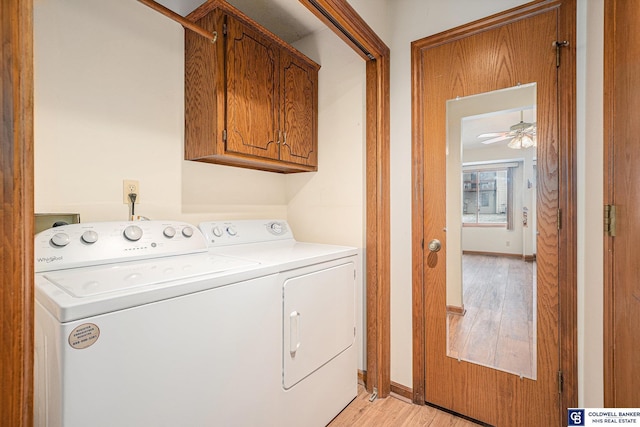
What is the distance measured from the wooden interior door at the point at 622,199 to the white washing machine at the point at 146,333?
119 centimetres

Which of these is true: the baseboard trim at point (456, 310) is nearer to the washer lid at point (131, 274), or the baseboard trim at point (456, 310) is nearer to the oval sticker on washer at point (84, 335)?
the washer lid at point (131, 274)

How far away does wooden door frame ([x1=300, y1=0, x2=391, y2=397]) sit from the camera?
182 cm

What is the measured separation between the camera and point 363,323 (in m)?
1.95

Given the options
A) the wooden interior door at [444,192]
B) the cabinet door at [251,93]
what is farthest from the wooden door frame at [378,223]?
the cabinet door at [251,93]

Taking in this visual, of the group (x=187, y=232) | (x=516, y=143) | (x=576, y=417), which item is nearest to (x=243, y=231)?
(x=187, y=232)

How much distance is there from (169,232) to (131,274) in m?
0.45

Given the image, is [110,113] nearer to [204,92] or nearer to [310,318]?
[204,92]

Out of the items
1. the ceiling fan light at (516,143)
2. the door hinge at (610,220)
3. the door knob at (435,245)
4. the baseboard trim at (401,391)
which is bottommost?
the baseboard trim at (401,391)

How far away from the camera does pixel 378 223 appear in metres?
1.83

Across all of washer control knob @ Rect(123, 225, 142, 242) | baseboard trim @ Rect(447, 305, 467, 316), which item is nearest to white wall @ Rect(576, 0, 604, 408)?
baseboard trim @ Rect(447, 305, 467, 316)

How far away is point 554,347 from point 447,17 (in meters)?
1.84

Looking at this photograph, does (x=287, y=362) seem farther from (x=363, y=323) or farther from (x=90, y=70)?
(x=90, y=70)

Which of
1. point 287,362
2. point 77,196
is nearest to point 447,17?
point 287,362

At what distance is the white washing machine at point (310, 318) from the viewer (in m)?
1.33
